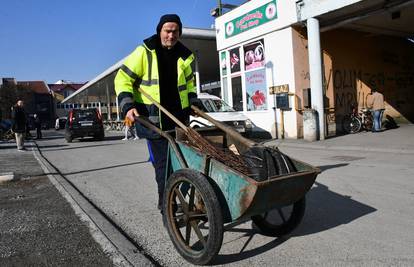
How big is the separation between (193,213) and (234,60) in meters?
15.0

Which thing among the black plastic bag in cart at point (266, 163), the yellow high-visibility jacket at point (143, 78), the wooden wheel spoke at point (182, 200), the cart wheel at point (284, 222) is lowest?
the cart wheel at point (284, 222)

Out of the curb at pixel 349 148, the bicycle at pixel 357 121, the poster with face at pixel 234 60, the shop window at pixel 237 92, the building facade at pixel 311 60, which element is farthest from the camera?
the shop window at pixel 237 92

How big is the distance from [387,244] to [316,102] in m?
10.0

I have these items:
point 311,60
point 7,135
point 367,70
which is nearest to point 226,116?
point 311,60

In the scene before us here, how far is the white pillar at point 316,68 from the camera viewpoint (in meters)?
12.9

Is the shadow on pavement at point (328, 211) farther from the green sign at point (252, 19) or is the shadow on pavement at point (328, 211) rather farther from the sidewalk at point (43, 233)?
the green sign at point (252, 19)

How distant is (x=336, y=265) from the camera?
3152mm

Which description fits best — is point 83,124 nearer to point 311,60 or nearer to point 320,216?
point 311,60

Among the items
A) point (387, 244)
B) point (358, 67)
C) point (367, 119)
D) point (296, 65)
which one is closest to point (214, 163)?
point (387, 244)

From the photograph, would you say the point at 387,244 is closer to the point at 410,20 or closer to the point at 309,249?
the point at 309,249

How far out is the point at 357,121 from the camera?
1487 centimetres

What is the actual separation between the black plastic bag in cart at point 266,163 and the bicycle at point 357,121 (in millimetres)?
12461

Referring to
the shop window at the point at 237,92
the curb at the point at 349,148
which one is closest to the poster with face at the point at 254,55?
the shop window at the point at 237,92

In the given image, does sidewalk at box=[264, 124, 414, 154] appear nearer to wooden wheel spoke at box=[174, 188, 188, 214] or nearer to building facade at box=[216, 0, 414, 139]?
building facade at box=[216, 0, 414, 139]
